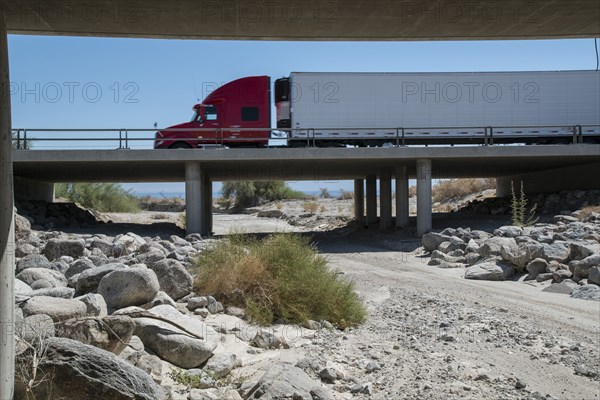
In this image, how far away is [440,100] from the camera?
25.9 metres

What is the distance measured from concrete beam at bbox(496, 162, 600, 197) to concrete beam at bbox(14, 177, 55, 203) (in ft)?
82.1

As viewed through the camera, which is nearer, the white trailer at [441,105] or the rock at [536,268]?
the rock at [536,268]

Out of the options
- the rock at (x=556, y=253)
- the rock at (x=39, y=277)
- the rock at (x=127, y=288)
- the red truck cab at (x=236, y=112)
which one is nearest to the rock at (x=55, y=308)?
the rock at (x=127, y=288)

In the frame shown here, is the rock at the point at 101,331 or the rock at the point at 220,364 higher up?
the rock at the point at 101,331

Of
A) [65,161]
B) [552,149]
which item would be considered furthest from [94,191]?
[552,149]

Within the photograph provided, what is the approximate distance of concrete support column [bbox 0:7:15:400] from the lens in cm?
416

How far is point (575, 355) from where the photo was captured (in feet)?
23.8

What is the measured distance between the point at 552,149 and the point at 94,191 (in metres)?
34.3

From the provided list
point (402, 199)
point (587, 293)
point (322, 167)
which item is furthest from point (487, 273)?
point (322, 167)

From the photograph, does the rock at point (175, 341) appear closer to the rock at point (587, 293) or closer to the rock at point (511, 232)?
the rock at point (587, 293)

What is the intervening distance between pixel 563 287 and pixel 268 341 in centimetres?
690

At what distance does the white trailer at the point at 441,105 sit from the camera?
2552 cm

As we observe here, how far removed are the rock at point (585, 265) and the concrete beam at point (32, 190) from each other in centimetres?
2280

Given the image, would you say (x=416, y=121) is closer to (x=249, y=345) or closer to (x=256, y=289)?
(x=256, y=289)
